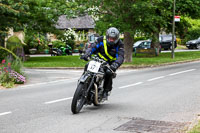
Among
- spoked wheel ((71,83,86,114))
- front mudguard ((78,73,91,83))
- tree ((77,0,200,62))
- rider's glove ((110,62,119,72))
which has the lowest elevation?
spoked wheel ((71,83,86,114))

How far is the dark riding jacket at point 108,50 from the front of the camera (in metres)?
8.95

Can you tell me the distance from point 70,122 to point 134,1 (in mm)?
18538

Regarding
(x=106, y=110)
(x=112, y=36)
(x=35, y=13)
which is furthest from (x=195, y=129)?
(x=35, y=13)

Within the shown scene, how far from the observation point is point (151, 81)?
15641 mm

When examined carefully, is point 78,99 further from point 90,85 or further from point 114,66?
point 114,66

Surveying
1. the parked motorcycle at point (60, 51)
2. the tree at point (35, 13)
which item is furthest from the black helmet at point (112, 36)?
the parked motorcycle at point (60, 51)

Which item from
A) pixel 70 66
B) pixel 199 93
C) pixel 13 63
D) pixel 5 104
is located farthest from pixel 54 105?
pixel 70 66

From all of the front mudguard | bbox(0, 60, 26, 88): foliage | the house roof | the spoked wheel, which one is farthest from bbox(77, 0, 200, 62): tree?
the house roof

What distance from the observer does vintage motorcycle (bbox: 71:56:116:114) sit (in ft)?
26.8

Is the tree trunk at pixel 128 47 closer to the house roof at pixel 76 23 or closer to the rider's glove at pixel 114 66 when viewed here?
the rider's glove at pixel 114 66

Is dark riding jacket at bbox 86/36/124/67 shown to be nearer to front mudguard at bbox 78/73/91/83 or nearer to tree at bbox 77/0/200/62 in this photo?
front mudguard at bbox 78/73/91/83

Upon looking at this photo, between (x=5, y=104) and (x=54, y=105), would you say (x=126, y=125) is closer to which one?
(x=54, y=105)

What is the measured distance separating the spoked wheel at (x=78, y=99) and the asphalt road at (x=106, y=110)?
0.13m

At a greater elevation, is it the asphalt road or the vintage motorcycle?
the vintage motorcycle
